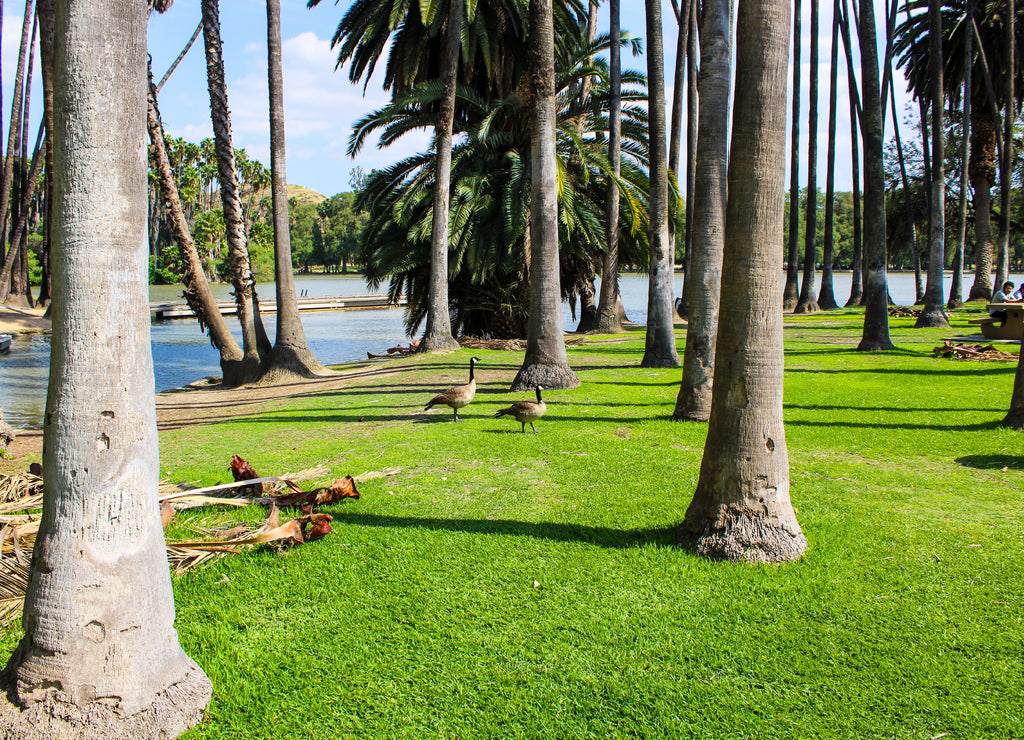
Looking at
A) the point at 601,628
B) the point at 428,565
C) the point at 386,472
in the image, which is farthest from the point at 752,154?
the point at 386,472

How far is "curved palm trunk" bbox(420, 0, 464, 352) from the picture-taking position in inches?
739

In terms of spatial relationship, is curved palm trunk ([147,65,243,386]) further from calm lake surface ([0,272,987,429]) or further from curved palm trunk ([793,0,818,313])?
curved palm trunk ([793,0,818,313])

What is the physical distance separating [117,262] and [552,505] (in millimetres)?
3916

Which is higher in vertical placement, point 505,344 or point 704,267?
point 704,267

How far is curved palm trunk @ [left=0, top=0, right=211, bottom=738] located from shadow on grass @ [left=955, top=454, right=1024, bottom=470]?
695 centimetres

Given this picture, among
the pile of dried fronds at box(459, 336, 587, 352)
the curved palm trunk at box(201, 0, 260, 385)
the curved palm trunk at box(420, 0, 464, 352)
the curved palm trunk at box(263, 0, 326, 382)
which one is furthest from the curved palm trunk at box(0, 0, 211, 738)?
the pile of dried fronds at box(459, 336, 587, 352)

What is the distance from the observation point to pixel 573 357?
16.4m

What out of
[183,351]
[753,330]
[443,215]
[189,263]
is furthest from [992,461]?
[183,351]

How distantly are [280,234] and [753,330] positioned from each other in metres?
14.2

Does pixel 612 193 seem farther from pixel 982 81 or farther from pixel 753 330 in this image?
pixel 982 81

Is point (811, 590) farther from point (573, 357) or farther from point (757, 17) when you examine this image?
point (573, 357)

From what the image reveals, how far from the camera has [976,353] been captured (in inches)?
531

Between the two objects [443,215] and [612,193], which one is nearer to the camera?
[443,215]

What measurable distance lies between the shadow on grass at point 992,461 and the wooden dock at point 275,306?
125 ft
